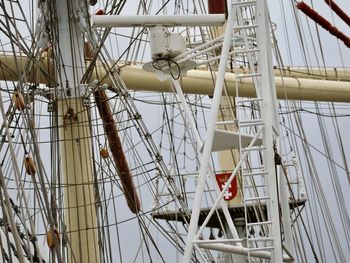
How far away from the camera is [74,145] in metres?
16.6

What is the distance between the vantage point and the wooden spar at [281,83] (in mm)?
24328

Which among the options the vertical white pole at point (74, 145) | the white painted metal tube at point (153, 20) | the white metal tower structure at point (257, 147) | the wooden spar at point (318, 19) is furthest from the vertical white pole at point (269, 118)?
the vertical white pole at point (74, 145)

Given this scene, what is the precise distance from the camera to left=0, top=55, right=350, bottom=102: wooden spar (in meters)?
24.3

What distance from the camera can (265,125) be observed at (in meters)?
11.0

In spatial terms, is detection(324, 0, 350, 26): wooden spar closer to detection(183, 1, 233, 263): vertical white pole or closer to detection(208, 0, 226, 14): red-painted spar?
detection(183, 1, 233, 263): vertical white pole

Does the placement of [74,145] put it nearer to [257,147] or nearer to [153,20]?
[153,20]

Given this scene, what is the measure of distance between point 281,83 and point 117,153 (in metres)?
8.95

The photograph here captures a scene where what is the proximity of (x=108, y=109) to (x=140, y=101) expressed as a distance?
4.12 m

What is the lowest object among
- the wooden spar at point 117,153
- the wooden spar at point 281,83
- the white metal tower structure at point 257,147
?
the white metal tower structure at point 257,147

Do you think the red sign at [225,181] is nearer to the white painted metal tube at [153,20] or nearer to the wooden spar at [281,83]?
the wooden spar at [281,83]

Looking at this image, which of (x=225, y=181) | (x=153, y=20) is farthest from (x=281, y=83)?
(x=153, y=20)

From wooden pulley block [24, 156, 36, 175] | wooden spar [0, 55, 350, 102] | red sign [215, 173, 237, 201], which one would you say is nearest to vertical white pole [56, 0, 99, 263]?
wooden pulley block [24, 156, 36, 175]

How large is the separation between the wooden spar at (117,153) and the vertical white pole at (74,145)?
1115 mm


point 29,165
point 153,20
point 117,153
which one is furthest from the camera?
point 117,153
